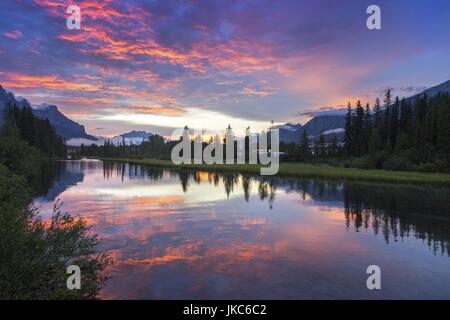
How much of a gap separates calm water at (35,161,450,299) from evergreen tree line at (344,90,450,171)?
170 ft

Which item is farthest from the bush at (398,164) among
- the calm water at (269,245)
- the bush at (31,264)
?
the bush at (31,264)

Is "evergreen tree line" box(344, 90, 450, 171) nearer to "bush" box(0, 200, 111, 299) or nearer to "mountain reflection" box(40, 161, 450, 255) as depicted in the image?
"mountain reflection" box(40, 161, 450, 255)

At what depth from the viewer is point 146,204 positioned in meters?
42.3

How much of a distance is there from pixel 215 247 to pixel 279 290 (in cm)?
789

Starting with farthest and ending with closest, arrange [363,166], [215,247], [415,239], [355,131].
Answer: [355,131] → [363,166] → [415,239] → [215,247]

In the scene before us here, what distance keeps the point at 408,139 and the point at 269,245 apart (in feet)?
338

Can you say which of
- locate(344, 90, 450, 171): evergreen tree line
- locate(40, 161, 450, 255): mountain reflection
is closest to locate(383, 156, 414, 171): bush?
locate(344, 90, 450, 171): evergreen tree line

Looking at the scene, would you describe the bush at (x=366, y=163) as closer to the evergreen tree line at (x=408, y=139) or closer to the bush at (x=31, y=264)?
the evergreen tree line at (x=408, y=139)

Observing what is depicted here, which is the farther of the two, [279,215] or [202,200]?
[202,200]

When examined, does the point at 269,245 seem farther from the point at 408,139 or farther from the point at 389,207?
the point at 408,139

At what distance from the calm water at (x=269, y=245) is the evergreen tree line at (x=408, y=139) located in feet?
170

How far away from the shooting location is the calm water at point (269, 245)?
1667 centimetres
